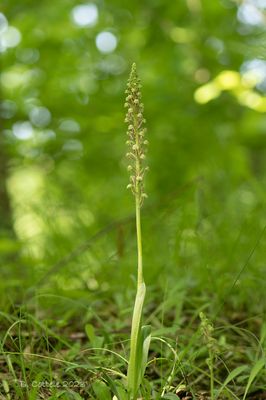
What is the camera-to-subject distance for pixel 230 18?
448 centimetres

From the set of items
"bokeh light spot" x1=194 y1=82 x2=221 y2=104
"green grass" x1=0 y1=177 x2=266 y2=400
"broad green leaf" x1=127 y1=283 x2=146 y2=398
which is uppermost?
"bokeh light spot" x1=194 y1=82 x2=221 y2=104

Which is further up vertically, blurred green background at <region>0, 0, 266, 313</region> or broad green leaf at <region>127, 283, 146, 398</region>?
blurred green background at <region>0, 0, 266, 313</region>

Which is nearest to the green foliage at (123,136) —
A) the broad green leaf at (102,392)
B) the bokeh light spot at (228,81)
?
the bokeh light spot at (228,81)

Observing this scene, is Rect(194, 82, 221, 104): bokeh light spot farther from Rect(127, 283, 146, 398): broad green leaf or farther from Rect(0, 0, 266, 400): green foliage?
Rect(127, 283, 146, 398): broad green leaf

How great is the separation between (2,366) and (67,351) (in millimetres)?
254

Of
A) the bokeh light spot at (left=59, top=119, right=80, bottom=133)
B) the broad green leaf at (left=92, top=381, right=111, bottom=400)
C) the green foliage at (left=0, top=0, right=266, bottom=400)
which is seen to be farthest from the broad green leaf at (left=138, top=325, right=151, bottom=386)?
the bokeh light spot at (left=59, top=119, right=80, bottom=133)

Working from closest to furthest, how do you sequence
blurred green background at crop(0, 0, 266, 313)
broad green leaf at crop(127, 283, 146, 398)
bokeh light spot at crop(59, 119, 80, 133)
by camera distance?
broad green leaf at crop(127, 283, 146, 398) → blurred green background at crop(0, 0, 266, 313) → bokeh light spot at crop(59, 119, 80, 133)

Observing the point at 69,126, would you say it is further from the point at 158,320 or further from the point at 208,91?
the point at 158,320

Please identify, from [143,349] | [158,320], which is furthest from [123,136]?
[143,349]

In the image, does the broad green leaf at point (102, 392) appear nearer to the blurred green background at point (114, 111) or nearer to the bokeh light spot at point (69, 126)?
the blurred green background at point (114, 111)

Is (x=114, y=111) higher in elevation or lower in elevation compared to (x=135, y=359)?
higher

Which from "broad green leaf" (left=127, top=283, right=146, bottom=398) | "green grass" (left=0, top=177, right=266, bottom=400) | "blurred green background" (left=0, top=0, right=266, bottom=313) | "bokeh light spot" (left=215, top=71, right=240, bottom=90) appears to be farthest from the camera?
"blurred green background" (left=0, top=0, right=266, bottom=313)

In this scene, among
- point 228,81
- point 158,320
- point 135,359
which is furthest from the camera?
point 228,81

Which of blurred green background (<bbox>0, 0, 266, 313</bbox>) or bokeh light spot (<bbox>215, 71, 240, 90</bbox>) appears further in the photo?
blurred green background (<bbox>0, 0, 266, 313</bbox>)
